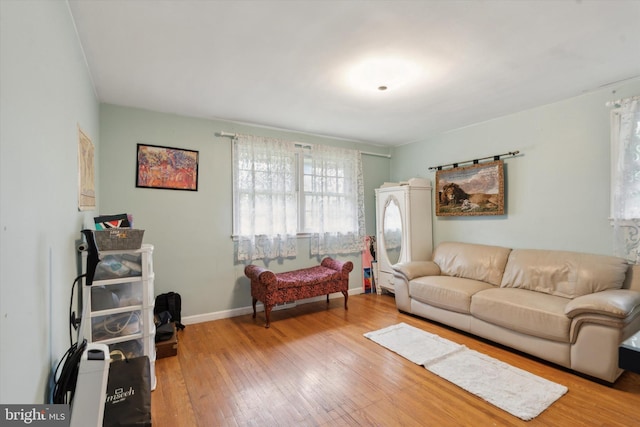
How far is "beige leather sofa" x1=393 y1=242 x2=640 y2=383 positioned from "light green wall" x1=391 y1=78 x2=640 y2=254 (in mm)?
230

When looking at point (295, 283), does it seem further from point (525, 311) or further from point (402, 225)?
point (525, 311)

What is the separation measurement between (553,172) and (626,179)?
24.1 inches

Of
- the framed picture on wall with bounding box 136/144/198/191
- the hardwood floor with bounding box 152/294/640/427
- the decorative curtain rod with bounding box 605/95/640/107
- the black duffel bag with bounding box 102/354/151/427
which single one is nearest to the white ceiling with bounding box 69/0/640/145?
the decorative curtain rod with bounding box 605/95/640/107

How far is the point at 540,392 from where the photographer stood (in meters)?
2.04

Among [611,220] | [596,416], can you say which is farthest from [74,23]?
[611,220]

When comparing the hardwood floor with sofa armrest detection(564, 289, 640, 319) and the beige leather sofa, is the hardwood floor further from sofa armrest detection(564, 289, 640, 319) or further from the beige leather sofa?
sofa armrest detection(564, 289, 640, 319)

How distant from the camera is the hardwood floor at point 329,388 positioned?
1.82 metres

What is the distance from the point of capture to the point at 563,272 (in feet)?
9.34

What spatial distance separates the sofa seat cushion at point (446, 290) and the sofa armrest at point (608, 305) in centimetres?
85

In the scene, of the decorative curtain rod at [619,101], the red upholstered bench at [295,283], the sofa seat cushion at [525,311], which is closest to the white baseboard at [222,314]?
the red upholstered bench at [295,283]

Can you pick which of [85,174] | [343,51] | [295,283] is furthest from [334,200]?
[85,174]

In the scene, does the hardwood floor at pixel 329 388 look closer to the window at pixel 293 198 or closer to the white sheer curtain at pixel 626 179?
the white sheer curtain at pixel 626 179

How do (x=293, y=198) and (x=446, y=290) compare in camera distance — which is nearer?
(x=446, y=290)

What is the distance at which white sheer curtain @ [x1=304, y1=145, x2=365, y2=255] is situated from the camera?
4.25m
